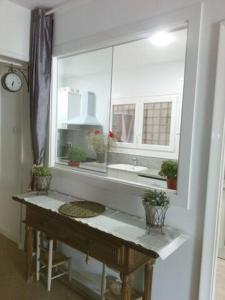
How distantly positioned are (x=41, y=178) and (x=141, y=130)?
2.13 metres

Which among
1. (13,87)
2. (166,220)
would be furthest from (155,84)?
(166,220)

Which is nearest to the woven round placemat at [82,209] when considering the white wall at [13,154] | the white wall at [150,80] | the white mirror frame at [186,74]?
the white mirror frame at [186,74]

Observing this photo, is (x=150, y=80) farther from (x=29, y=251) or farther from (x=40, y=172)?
(x=29, y=251)

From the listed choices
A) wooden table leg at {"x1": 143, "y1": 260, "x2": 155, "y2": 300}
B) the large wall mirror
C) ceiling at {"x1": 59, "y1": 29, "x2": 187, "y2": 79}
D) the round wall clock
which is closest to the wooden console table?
wooden table leg at {"x1": 143, "y1": 260, "x2": 155, "y2": 300}

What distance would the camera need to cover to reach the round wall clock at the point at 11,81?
245cm

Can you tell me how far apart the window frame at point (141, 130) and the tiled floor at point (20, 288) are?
1841 millimetres

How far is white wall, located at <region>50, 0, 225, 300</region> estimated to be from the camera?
1441 millimetres

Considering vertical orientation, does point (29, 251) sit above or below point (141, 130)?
below

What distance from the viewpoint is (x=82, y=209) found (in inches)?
71.7

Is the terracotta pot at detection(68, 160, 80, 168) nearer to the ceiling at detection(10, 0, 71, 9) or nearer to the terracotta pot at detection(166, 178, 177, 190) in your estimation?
the terracotta pot at detection(166, 178, 177, 190)

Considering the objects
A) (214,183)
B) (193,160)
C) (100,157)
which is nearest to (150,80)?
(100,157)

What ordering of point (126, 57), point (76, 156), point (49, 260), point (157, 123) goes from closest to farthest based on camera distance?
point (49, 260), point (76, 156), point (126, 57), point (157, 123)

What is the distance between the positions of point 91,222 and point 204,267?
2.45ft

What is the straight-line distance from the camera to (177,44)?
280 centimetres
